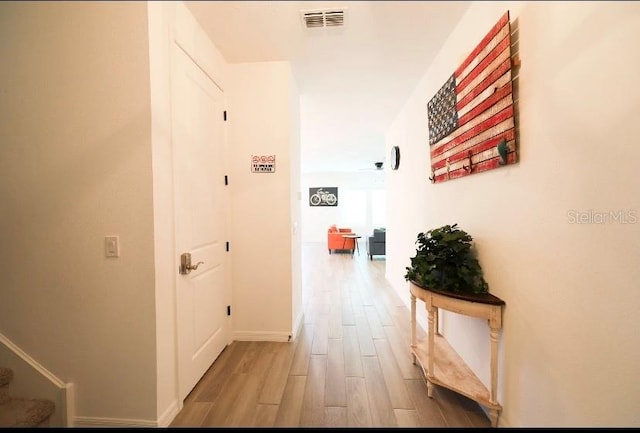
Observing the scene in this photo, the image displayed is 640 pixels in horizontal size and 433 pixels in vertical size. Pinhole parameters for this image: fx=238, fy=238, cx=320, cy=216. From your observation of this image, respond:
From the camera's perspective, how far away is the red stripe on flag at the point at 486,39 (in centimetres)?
109

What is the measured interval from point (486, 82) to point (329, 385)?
6.63ft

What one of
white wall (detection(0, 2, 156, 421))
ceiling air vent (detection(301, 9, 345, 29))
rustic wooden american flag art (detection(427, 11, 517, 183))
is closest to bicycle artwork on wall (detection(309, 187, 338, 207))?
rustic wooden american flag art (detection(427, 11, 517, 183))

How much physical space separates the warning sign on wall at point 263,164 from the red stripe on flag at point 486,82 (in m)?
1.46

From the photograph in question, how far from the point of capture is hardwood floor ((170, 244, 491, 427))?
1.32 m

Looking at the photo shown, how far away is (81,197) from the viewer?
1217 millimetres

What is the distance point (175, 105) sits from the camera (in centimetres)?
137

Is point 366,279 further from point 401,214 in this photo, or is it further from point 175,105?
point 175,105

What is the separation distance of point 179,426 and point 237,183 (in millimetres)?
1663

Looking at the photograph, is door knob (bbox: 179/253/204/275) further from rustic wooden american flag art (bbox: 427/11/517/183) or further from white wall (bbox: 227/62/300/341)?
rustic wooden american flag art (bbox: 427/11/517/183)

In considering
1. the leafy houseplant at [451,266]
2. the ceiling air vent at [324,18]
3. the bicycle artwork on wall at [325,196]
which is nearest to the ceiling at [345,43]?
the ceiling air vent at [324,18]

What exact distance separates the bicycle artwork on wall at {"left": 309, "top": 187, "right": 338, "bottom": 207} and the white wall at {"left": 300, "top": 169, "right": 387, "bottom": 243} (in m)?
0.12

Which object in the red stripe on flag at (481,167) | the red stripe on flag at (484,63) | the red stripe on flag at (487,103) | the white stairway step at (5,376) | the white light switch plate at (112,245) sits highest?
the red stripe on flag at (484,63)

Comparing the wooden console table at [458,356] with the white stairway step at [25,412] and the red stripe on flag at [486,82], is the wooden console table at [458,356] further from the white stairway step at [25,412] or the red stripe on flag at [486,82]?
the white stairway step at [25,412]

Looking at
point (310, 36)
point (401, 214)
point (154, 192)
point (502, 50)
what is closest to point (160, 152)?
point (154, 192)
